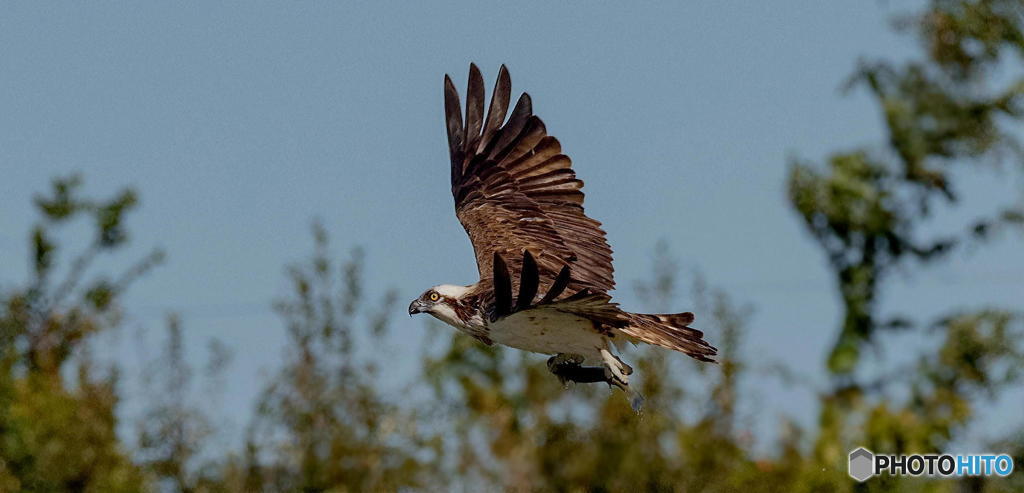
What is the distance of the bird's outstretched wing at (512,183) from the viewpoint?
462 inches

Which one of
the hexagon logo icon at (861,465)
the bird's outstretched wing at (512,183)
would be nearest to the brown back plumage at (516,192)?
the bird's outstretched wing at (512,183)

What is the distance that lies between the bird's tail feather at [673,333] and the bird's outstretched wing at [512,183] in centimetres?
106

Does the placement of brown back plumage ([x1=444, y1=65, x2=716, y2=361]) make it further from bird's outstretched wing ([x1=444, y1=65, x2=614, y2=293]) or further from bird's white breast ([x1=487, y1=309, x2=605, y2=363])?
bird's white breast ([x1=487, y1=309, x2=605, y2=363])

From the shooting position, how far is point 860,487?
53.1ft

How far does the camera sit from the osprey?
9719 millimetres

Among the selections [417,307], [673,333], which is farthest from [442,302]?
[673,333]

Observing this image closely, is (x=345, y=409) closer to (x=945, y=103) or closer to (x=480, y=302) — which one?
(x=480, y=302)

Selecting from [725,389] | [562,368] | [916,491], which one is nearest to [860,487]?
[916,491]

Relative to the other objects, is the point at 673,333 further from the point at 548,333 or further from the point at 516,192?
the point at 516,192

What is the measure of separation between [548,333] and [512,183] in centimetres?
251

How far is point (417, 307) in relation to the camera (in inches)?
423

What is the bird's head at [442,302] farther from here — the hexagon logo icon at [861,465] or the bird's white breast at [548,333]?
the hexagon logo icon at [861,465]

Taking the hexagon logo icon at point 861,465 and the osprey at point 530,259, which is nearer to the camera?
the osprey at point 530,259

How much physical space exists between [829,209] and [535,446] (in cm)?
1224
